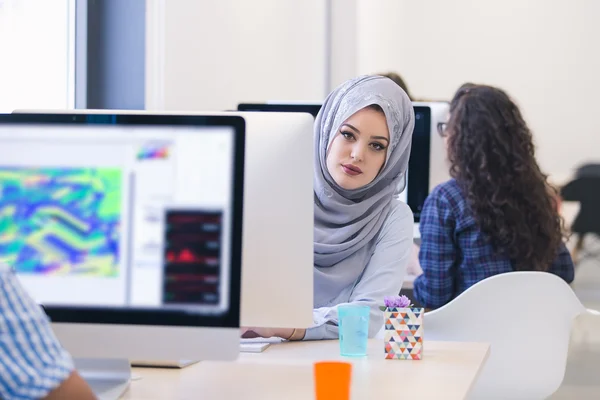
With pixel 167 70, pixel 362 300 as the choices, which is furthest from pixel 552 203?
pixel 167 70

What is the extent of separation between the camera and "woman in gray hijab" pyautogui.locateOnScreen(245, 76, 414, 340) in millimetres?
2252

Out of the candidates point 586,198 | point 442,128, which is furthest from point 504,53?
→ point 442,128

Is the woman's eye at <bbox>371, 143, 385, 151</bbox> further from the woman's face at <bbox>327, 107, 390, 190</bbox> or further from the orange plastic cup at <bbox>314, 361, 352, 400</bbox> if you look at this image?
the orange plastic cup at <bbox>314, 361, 352, 400</bbox>

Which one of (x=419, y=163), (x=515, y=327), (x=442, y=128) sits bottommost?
(x=515, y=327)

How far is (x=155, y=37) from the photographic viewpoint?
3.94m

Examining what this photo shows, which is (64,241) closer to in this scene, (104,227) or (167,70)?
(104,227)

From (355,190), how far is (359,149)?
0.34 feet

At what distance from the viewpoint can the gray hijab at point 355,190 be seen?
2293mm

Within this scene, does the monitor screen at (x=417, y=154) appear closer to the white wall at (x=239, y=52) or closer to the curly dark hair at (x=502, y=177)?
the curly dark hair at (x=502, y=177)

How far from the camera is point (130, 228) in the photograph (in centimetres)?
141

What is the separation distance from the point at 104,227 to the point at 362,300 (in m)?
0.89

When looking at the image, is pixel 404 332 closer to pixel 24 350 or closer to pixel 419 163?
pixel 24 350

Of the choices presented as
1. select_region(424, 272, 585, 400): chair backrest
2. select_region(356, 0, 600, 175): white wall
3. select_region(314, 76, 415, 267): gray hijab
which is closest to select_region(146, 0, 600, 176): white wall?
select_region(356, 0, 600, 175): white wall

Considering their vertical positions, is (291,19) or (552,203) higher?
(291,19)
